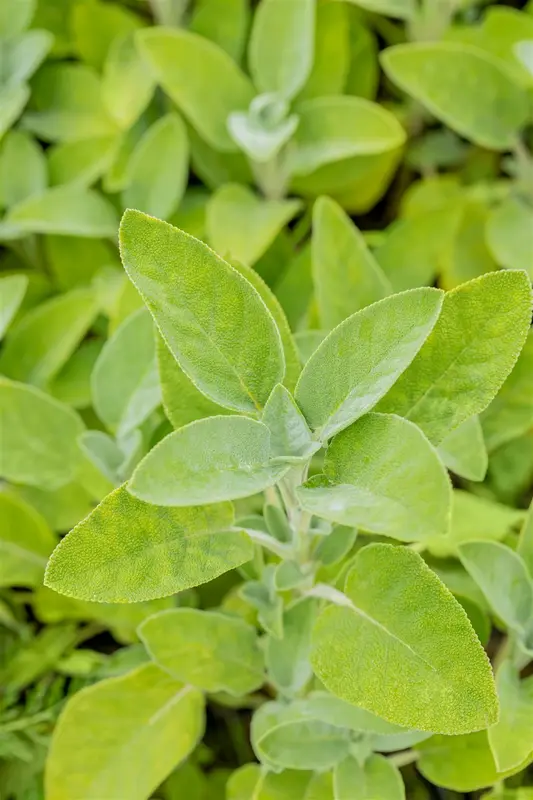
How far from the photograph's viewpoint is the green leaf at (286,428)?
20.3 inches

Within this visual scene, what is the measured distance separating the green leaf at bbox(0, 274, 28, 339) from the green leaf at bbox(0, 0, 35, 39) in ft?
1.18

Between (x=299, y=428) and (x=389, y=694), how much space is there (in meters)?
0.17

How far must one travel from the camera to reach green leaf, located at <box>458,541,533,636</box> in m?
0.62

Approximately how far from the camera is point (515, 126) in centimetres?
97

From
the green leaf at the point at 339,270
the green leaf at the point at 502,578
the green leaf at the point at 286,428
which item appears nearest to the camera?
the green leaf at the point at 286,428

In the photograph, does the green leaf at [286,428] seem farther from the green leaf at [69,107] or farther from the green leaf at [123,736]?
the green leaf at [69,107]

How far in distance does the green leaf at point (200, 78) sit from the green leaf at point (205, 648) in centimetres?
55

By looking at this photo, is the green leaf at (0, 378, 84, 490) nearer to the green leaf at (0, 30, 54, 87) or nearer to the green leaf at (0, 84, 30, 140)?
the green leaf at (0, 84, 30, 140)

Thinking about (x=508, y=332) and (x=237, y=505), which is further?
(x=237, y=505)

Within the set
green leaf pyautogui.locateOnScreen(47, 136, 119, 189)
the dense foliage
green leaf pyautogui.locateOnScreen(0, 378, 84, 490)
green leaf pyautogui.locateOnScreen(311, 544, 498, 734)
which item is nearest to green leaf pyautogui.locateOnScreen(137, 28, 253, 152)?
the dense foliage

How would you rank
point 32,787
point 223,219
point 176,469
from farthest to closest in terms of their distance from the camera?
point 223,219 < point 32,787 < point 176,469

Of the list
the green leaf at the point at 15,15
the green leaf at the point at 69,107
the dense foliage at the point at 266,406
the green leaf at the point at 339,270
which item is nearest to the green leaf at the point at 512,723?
the dense foliage at the point at 266,406

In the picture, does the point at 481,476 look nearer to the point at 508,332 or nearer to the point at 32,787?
the point at 508,332

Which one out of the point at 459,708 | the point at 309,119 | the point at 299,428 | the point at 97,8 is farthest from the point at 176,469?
the point at 97,8
